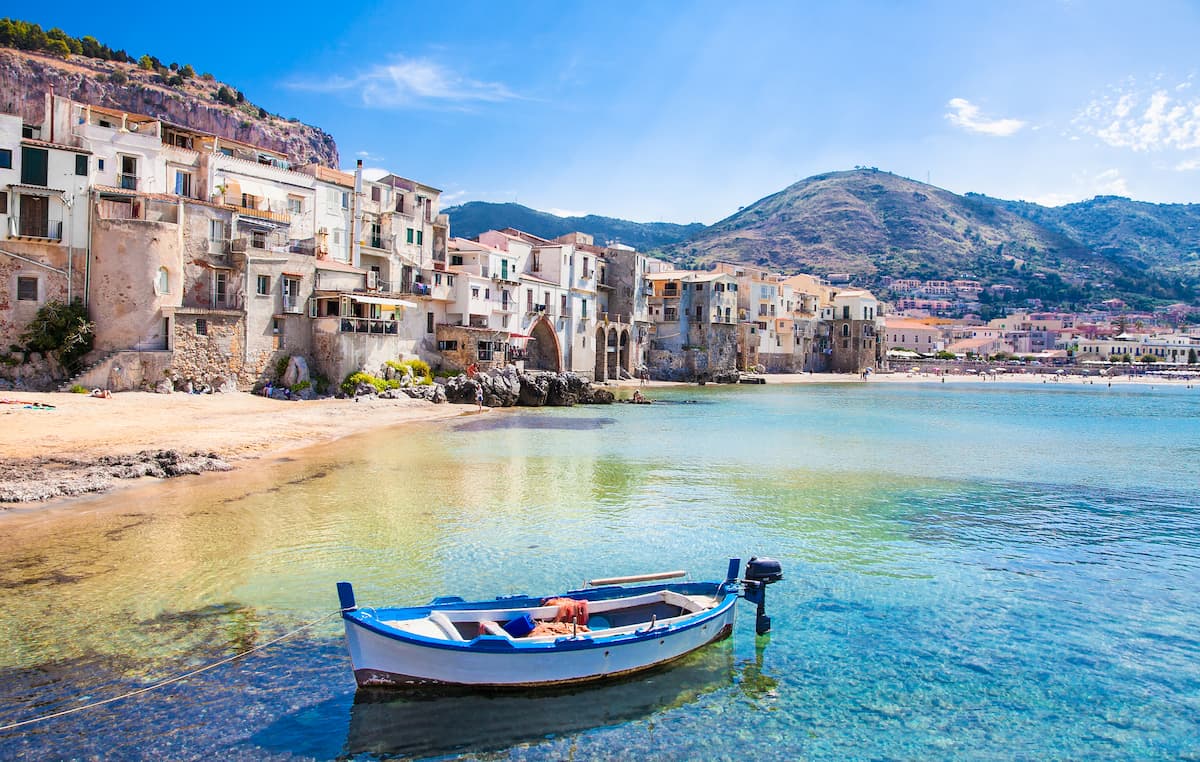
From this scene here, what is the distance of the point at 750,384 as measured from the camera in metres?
86.2

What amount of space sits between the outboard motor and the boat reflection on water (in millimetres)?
1529

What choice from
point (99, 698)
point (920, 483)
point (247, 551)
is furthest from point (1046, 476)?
point (99, 698)

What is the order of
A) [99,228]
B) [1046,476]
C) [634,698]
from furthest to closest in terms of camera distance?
1. [99,228]
2. [1046,476]
3. [634,698]

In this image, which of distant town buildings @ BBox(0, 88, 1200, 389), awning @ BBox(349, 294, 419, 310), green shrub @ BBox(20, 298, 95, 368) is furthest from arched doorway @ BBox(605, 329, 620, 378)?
green shrub @ BBox(20, 298, 95, 368)

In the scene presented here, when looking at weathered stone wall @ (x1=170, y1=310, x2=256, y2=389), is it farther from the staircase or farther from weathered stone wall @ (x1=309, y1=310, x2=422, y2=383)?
weathered stone wall @ (x1=309, y1=310, x2=422, y2=383)

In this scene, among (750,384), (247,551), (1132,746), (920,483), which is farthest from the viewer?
(750,384)

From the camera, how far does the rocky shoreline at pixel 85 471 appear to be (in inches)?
763

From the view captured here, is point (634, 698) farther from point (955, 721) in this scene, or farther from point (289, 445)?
point (289, 445)

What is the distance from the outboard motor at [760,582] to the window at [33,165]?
37431 millimetres

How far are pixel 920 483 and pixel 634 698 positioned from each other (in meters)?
18.9

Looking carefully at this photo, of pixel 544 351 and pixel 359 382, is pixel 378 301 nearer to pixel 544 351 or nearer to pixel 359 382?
pixel 359 382

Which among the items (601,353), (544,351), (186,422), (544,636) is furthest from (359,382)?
(544,636)

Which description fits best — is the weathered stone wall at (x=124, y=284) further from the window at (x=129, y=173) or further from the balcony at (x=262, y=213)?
the balcony at (x=262, y=213)

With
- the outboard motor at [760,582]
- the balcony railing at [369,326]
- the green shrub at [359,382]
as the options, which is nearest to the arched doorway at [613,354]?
the balcony railing at [369,326]
